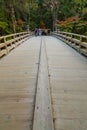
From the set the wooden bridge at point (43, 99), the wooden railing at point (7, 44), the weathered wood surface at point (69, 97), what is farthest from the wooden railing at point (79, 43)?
the wooden railing at point (7, 44)

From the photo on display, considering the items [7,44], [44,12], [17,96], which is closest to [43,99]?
[17,96]

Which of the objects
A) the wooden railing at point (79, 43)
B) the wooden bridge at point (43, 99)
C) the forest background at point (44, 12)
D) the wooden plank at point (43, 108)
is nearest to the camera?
the wooden plank at point (43, 108)

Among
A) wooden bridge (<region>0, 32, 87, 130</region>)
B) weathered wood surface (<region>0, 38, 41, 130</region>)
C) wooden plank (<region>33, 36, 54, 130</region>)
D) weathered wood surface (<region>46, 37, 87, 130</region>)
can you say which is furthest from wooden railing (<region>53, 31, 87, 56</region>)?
wooden plank (<region>33, 36, 54, 130</region>)

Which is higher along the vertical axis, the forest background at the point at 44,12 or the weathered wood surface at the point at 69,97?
the forest background at the point at 44,12

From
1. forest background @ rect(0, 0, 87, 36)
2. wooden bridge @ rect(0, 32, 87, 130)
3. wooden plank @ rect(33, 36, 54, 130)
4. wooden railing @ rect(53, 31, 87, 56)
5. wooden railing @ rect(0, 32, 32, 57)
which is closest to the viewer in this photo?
wooden plank @ rect(33, 36, 54, 130)

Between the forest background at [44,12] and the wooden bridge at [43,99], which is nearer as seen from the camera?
the wooden bridge at [43,99]

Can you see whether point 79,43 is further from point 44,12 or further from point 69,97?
point 44,12

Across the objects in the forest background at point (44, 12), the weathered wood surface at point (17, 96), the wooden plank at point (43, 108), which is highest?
the forest background at point (44, 12)

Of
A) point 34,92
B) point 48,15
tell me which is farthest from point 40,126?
point 48,15

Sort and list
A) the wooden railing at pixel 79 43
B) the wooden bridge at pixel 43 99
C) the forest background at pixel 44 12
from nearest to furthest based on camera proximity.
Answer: the wooden bridge at pixel 43 99 → the wooden railing at pixel 79 43 → the forest background at pixel 44 12

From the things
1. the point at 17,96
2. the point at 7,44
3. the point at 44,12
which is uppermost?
the point at 44,12

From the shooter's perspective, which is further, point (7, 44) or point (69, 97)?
point (7, 44)

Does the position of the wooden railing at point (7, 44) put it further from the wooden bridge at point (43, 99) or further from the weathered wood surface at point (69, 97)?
the weathered wood surface at point (69, 97)

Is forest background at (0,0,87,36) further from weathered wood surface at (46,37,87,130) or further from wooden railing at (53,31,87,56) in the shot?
weathered wood surface at (46,37,87,130)
